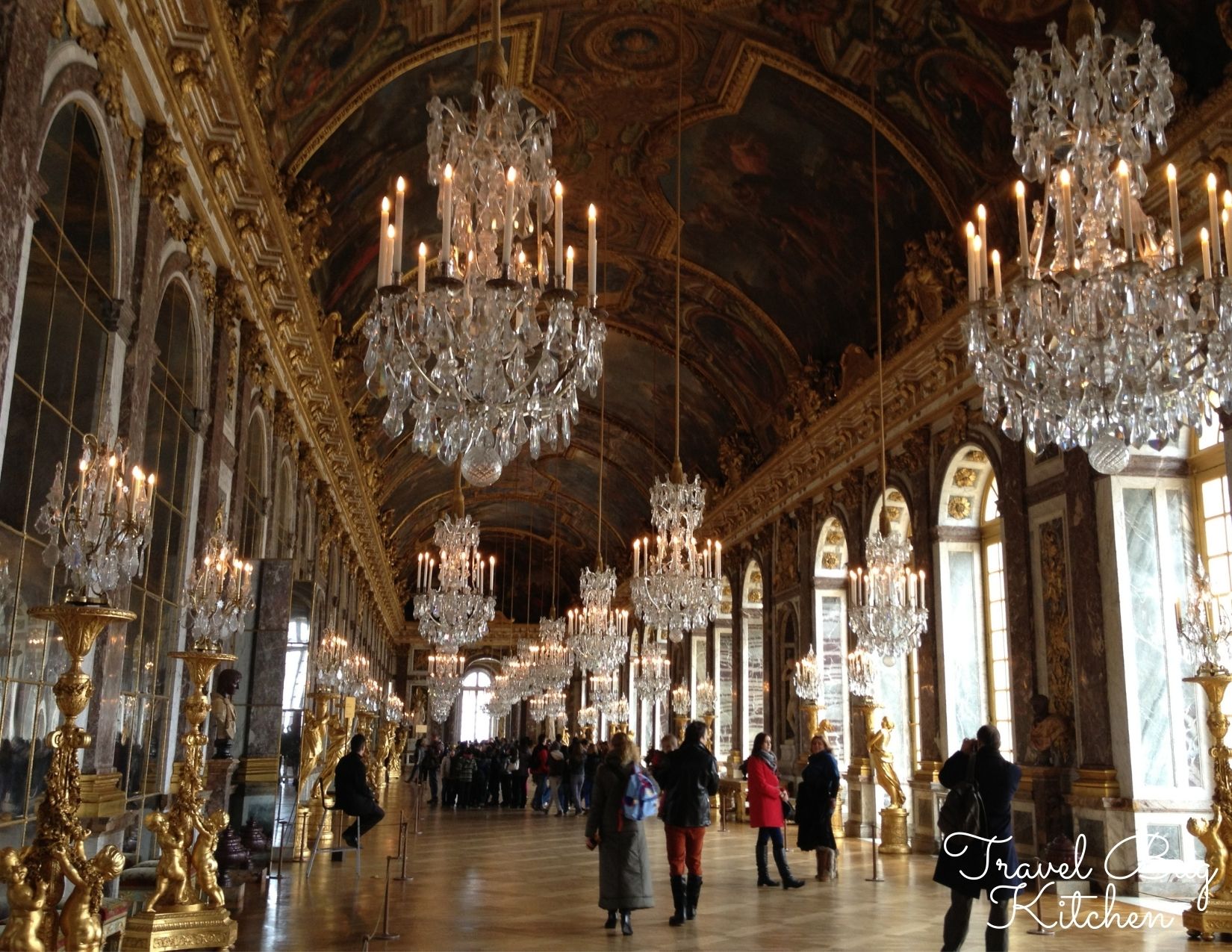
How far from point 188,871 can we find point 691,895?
342 cm

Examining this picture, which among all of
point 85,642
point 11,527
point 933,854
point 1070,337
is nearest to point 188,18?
point 11,527

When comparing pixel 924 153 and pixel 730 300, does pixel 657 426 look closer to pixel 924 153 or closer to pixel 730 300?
pixel 730 300

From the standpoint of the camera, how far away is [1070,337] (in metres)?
5.35

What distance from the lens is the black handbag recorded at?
19.7 feet

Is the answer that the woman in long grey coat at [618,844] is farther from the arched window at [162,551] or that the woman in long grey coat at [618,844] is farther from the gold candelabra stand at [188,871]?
the arched window at [162,551]

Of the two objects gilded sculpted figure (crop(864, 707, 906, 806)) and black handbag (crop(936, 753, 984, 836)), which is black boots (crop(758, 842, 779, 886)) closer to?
gilded sculpted figure (crop(864, 707, 906, 806))

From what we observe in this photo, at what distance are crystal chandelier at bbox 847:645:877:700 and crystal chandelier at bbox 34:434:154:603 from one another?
29.8 ft

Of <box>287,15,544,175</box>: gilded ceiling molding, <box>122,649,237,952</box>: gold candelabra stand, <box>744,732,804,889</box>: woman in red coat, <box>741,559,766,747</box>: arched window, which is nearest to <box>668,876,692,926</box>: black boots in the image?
<box>744,732,804,889</box>: woman in red coat

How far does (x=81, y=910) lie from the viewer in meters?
4.57

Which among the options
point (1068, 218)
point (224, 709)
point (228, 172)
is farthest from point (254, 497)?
point (1068, 218)

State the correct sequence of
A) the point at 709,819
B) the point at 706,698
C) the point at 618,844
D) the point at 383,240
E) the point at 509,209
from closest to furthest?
1. the point at 509,209
2. the point at 383,240
3. the point at 618,844
4. the point at 709,819
5. the point at 706,698

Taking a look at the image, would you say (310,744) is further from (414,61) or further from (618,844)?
(414,61)

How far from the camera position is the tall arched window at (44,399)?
17.9ft

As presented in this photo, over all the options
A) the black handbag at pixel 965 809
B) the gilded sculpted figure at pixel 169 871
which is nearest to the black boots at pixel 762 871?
the black handbag at pixel 965 809
